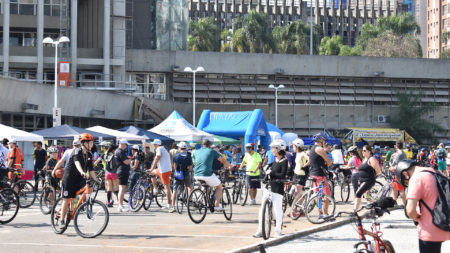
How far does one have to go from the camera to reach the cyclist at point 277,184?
13433mm

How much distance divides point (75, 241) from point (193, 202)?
349 centimetres

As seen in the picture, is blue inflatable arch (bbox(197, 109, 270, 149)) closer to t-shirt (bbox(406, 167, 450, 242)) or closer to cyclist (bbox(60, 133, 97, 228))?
cyclist (bbox(60, 133, 97, 228))

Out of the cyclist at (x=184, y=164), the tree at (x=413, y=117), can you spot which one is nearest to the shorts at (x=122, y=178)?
the cyclist at (x=184, y=164)

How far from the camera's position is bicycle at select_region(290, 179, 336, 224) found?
16125 millimetres

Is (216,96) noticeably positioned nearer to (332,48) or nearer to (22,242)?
(332,48)

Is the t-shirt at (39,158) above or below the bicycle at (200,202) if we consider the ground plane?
above

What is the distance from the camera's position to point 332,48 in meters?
106

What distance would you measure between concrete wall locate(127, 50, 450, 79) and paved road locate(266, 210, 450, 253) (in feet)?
168

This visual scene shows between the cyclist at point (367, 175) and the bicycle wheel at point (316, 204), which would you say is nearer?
the bicycle wheel at point (316, 204)

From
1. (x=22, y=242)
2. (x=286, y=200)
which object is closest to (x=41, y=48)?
(x=286, y=200)

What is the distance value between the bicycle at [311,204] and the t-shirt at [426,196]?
340 inches

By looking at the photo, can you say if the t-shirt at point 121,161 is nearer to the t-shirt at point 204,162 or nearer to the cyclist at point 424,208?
the t-shirt at point 204,162

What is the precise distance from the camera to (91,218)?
13.2m

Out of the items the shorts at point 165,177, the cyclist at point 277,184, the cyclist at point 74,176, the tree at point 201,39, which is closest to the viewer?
the cyclist at point 277,184
